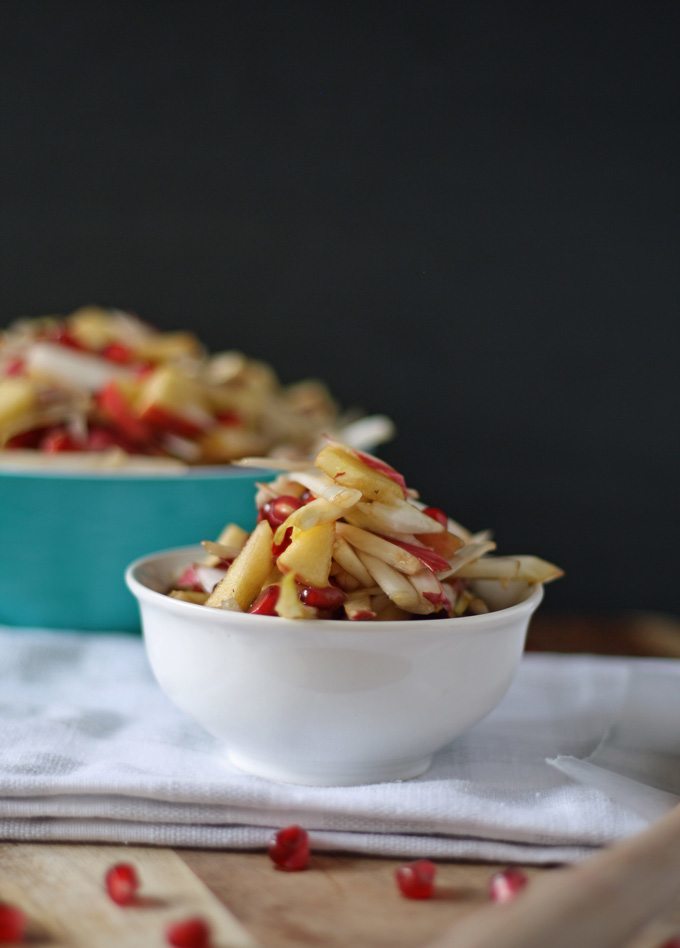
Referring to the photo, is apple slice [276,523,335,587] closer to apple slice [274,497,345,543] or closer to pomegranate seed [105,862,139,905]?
apple slice [274,497,345,543]

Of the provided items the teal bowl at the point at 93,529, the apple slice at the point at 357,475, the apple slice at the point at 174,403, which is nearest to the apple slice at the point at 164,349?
the apple slice at the point at 174,403

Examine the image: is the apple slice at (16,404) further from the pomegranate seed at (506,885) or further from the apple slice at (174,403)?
the pomegranate seed at (506,885)

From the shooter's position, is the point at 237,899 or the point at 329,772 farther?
the point at 329,772

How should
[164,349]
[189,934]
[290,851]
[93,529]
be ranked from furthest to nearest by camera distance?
[164,349]
[93,529]
[290,851]
[189,934]

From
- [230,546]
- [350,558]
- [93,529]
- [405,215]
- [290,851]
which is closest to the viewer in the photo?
[290,851]

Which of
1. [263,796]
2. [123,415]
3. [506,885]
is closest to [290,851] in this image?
[263,796]

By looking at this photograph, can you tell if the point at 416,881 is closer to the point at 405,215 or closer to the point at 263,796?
the point at 263,796

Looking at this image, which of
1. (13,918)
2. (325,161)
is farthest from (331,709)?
(325,161)

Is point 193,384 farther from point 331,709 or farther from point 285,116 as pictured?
point 285,116
